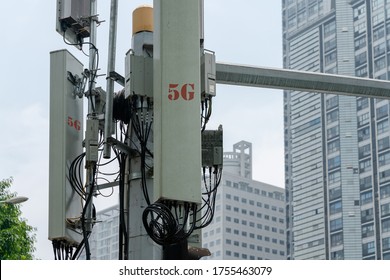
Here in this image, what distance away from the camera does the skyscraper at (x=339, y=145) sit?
133875mm

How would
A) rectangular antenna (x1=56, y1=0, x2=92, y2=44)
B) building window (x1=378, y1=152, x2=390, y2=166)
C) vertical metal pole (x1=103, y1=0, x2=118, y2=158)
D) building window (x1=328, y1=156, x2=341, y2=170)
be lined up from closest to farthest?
vertical metal pole (x1=103, y1=0, x2=118, y2=158) → rectangular antenna (x1=56, y1=0, x2=92, y2=44) → building window (x1=378, y1=152, x2=390, y2=166) → building window (x1=328, y1=156, x2=341, y2=170)

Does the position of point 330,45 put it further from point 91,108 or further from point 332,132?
point 91,108

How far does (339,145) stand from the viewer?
140 meters

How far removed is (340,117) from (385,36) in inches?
487

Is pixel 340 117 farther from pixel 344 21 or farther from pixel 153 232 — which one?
pixel 153 232

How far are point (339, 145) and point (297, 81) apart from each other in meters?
129

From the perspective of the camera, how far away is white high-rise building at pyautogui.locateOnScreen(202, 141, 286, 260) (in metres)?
178

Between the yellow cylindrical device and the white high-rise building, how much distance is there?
532 feet

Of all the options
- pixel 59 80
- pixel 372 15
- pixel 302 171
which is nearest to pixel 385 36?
pixel 372 15

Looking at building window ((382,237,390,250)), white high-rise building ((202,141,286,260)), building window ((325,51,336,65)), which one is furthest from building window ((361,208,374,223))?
white high-rise building ((202,141,286,260))

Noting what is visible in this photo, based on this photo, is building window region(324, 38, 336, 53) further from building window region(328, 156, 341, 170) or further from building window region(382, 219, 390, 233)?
building window region(382, 219, 390, 233)

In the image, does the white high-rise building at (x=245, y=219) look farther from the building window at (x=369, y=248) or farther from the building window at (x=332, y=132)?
the building window at (x=369, y=248)

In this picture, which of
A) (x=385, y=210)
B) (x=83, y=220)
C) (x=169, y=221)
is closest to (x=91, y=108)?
(x=83, y=220)
